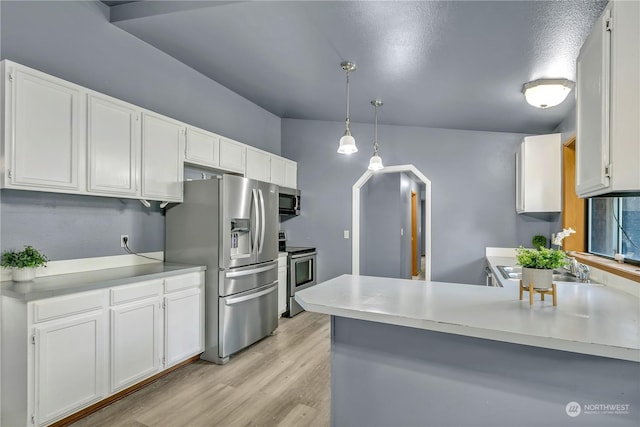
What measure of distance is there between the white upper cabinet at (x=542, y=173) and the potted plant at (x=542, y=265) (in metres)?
2.25

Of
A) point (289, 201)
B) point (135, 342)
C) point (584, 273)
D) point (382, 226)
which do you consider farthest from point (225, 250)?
point (382, 226)

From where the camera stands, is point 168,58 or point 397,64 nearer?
point 397,64

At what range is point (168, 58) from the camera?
3172 mm

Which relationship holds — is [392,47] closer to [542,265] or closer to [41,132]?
[542,265]

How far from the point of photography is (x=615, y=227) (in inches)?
95.8

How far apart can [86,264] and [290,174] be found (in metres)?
2.86

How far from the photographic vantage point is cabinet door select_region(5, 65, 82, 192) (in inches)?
75.0

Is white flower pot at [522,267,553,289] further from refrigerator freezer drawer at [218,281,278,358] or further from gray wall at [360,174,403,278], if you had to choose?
gray wall at [360,174,403,278]

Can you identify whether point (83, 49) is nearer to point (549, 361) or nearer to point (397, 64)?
point (397, 64)

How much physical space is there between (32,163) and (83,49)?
43.4 inches

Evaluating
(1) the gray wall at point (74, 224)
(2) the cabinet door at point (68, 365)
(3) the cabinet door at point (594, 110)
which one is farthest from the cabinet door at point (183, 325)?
(3) the cabinet door at point (594, 110)

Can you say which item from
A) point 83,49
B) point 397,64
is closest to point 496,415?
point 397,64

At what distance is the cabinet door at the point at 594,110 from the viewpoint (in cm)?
139

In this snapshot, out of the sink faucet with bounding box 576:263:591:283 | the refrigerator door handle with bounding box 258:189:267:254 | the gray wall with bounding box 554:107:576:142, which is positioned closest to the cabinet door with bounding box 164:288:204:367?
the refrigerator door handle with bounding box 258:189:267:254
